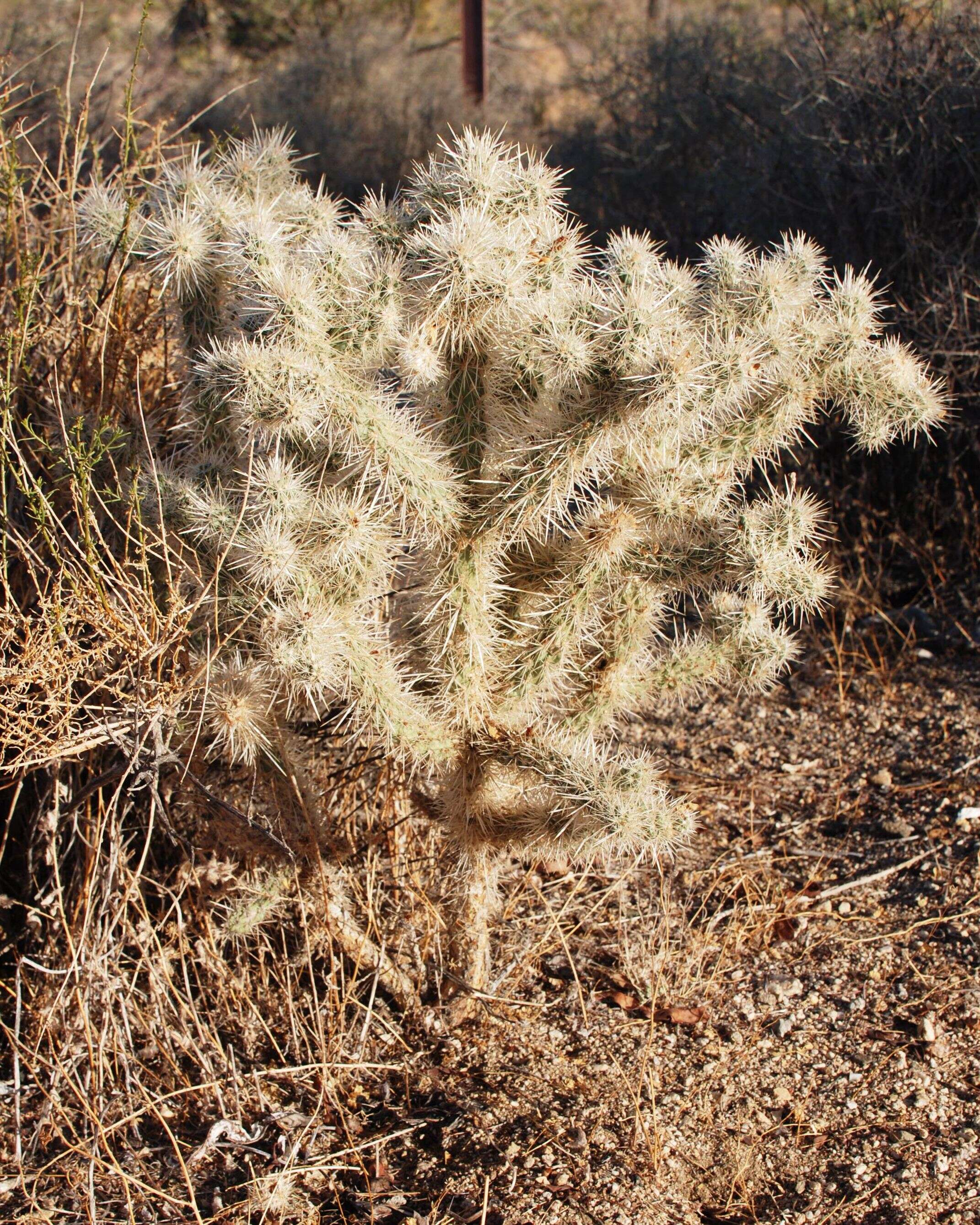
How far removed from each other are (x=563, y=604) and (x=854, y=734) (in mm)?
1753

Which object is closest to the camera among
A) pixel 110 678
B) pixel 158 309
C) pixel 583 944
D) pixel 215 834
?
pixel 110 678

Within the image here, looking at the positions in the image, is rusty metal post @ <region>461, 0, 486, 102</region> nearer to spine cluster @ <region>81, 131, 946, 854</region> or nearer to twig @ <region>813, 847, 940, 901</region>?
spine cluster @ <region>81, 131, 946, 854</region>

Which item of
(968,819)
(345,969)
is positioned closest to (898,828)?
(968,819)

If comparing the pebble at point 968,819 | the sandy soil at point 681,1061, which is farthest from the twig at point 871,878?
the pebble at point 968,819

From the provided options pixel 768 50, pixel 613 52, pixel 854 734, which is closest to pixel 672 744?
pixel 854 734

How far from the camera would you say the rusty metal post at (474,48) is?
786 centimetres

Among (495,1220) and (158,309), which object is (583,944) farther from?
(158,309)

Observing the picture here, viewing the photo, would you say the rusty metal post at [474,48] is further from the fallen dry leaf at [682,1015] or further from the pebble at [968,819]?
the fallen dry leaf at [682,1015]

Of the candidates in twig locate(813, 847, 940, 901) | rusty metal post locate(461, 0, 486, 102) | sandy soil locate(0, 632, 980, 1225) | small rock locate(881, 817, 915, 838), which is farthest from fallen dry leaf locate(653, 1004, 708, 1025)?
rusty metal post locate(461, 0, 486, 102)

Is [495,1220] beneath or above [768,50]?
beneath

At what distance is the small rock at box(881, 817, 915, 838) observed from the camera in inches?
127

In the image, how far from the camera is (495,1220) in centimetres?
219

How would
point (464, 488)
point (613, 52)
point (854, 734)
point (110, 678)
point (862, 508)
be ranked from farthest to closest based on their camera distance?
1. point (613, 52)
2. point (862, 508)
3. point (854, 734)
4. point (464, 488)
5. point (110, 678)

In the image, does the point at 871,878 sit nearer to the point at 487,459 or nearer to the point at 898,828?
the point at 898,828
